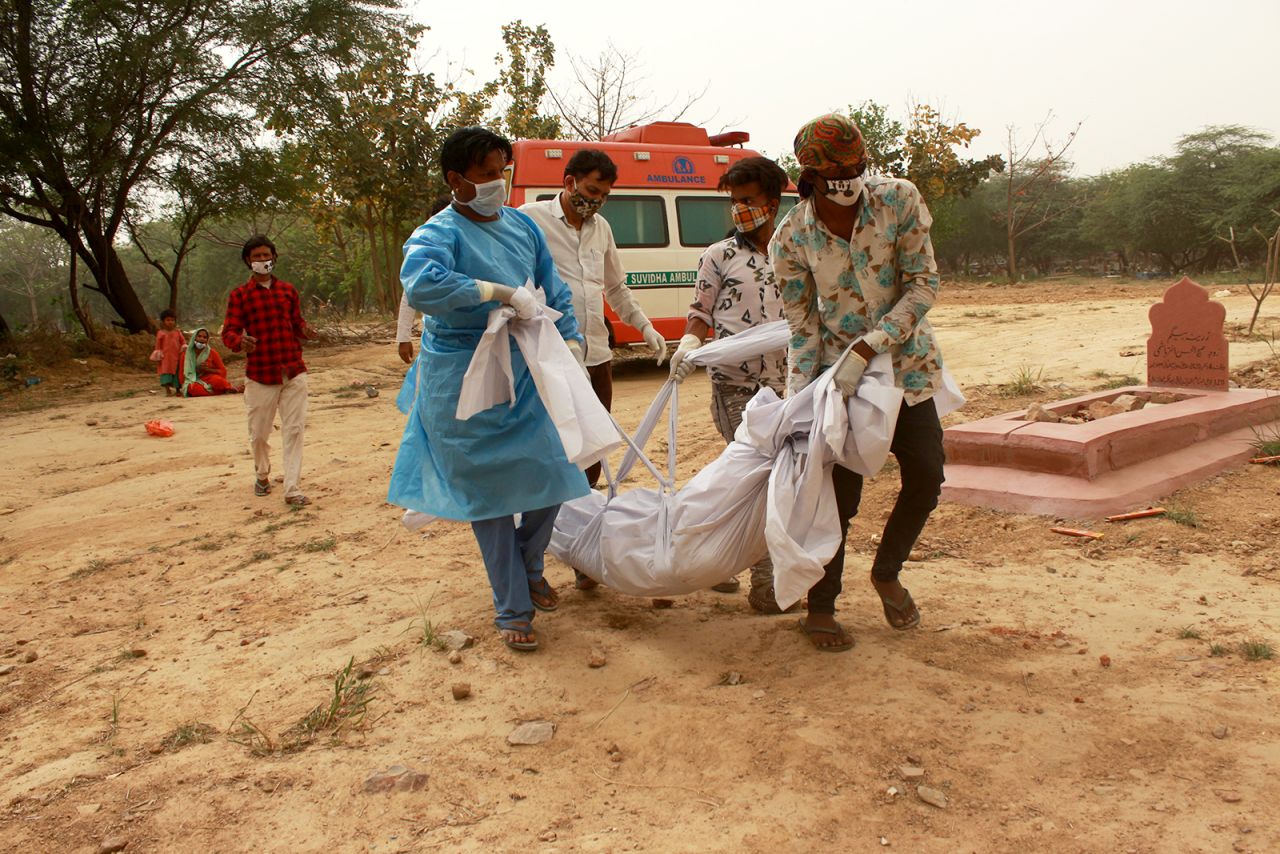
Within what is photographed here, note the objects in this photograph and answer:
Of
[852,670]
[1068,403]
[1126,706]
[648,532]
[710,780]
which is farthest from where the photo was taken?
[1068,403]

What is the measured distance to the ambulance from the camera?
9570mm

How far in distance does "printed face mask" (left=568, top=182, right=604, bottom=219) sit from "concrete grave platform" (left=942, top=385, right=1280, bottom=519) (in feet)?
7.15

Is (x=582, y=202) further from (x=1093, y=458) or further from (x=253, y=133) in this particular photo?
(x=253, y=133)

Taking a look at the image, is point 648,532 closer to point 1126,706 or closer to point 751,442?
point 751,442

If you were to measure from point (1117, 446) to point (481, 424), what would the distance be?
3175 millimetres

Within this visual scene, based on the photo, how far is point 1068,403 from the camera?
5.83m

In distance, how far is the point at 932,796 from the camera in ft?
7.76

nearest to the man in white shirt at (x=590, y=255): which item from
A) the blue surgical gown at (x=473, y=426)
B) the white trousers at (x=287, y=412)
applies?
the blue surgical gown at (x=473, y=426)

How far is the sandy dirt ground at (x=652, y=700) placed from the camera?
2.36 meters

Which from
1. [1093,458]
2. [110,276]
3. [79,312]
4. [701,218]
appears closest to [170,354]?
[79,312]

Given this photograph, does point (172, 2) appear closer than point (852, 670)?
No

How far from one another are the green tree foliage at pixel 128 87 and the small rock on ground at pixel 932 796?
1297cm

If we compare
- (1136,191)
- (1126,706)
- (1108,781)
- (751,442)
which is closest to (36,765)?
(751,442)

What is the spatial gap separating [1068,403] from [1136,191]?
24.5 meters
